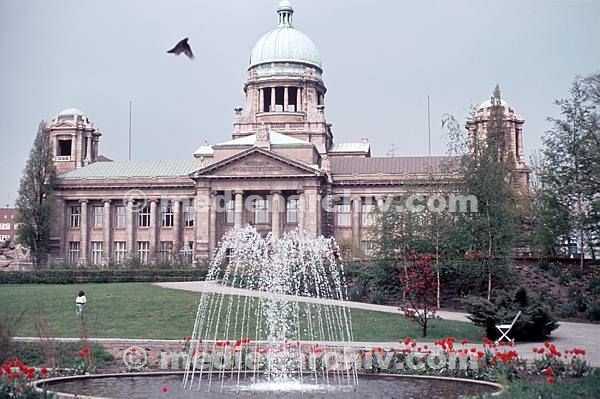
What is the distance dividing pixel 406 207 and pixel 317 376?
24.9 metres

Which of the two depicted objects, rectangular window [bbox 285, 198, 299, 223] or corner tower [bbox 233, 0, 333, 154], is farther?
corner tower [bbox 233, 0, 333, 154]

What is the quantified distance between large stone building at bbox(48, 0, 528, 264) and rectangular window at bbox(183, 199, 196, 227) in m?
0.09

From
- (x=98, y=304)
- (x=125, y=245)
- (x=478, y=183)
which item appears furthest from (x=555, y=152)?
(x=125, y=245)

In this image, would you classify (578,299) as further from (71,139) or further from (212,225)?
(71,139)

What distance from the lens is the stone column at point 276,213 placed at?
64.6 metres

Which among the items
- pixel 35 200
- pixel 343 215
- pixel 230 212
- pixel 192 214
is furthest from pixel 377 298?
pixel 35 200

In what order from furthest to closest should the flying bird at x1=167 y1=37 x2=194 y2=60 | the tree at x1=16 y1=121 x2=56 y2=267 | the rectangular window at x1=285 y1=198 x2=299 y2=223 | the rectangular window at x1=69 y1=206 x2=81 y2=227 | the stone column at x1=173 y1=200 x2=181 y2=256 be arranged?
the rectangular window at x1=69 y1=206 x2=81 y2=227, the stone column at x1=173 y1=200 x2=181 y2=256, the tree at x1=16 y1=121 x2=56 y2=267, the rectangular window at x1=285 y1=198 x2=299 y2=223, the flying bird at x1=167 y1=37 x2=194 y2=60

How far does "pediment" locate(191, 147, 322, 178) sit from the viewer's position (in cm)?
6397

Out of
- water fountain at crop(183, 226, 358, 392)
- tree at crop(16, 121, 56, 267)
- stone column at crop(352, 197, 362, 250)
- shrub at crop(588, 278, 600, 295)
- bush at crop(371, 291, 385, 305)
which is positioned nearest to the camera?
water fountain at crop(183, 226, 358, 392)

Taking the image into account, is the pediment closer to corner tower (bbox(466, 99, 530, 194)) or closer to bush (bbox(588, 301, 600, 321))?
corner tower (bbox(466, 99, 530, 194))

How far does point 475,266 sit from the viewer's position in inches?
1581

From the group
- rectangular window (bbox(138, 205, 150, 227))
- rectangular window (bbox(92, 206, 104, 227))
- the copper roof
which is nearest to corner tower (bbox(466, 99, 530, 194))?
the copper roof

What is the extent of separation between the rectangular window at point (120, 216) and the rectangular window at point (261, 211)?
45.7 feet

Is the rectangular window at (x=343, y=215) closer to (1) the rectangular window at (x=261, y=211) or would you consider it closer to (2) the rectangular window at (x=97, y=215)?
(1) the rectangular window at (x=261, y=211)
